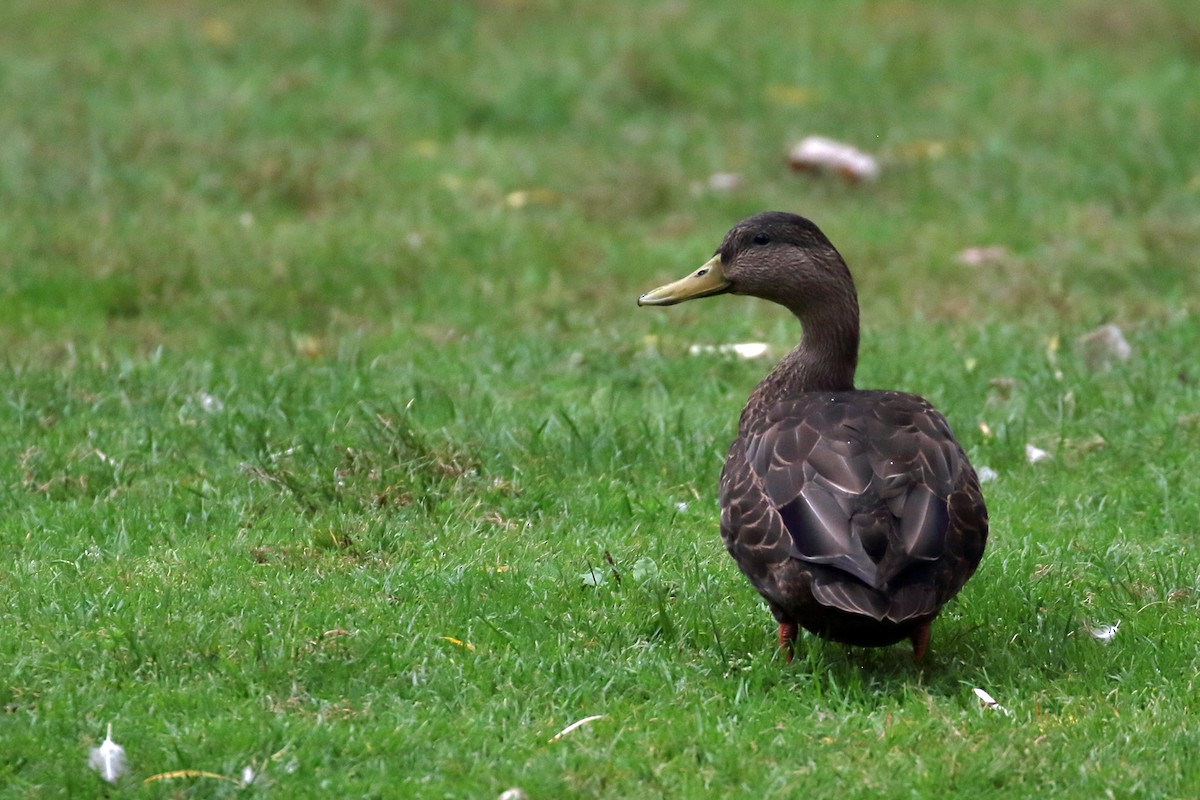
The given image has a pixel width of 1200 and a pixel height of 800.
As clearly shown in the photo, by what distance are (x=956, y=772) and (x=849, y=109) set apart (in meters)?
8.83

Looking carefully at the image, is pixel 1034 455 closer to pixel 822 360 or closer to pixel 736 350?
pixel 822 360

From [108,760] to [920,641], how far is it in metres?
2.13

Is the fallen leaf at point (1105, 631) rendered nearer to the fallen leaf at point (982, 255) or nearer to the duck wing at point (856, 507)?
the duck wing at point (856, 507)

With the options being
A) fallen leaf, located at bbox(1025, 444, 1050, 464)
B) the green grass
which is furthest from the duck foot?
fallen leaf, located at bbox(1025, 444, 1050, 464)

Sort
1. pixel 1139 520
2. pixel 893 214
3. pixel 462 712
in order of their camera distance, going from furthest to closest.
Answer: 1. pixel 893 214
2. pixel 1139 520
3. pixel 462 712

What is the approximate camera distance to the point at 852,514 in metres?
4.46

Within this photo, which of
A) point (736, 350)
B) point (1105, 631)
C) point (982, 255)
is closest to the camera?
point (1105, 631)

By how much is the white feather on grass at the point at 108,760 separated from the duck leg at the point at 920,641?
205cm

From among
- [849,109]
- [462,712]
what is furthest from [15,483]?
[849,109]

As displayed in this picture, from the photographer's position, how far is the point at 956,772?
13.2 ft

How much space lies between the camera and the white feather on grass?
12.8 ft

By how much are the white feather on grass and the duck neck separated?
2.39 metres

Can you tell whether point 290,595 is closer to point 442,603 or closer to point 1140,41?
point 442,603

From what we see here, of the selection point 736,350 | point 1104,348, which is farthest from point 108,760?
point 1104,348
